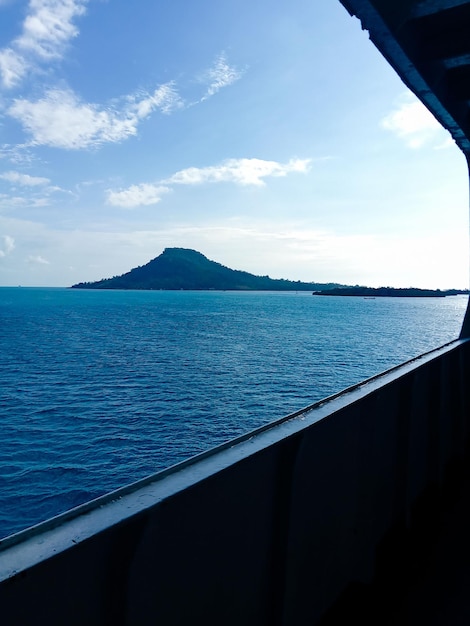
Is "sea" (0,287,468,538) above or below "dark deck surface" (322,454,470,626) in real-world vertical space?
below

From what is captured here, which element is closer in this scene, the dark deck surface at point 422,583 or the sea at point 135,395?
the dark deck surface at point 422,583

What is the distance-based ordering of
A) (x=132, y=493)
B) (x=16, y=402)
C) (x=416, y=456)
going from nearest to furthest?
1. (x=132, y=493)
2. (x=416, y=456)
3. (x=16, y=402)

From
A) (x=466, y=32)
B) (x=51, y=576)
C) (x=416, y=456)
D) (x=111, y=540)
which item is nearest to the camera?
(x=51, y=576)

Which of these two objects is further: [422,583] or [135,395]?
[135,395]

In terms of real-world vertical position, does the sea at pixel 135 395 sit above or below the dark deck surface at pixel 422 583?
below

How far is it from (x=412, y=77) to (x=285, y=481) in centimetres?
401

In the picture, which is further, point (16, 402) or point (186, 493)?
point (16, 402)

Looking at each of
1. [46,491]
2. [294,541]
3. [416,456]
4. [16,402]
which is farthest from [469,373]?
[16,402]

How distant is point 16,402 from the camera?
108 feet

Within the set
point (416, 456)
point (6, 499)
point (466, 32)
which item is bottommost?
point (6, 499)

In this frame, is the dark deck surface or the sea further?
the sea

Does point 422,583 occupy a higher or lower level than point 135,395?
higher

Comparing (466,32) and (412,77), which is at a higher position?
(466,32)

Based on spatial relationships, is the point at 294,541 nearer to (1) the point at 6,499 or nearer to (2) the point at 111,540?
(2) the point at 111,540
